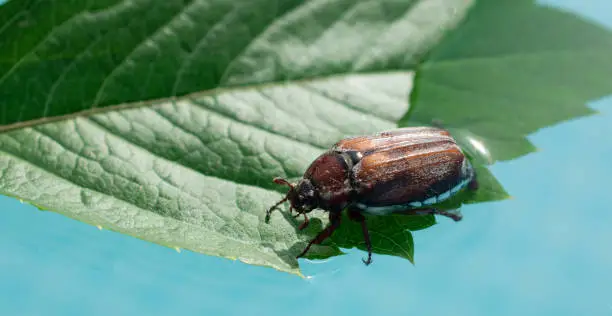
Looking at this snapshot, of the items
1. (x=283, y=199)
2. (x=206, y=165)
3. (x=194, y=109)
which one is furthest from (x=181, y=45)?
(x=283, y=199)

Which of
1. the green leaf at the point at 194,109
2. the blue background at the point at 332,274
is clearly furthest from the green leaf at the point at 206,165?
the blue background at the point at 332,274

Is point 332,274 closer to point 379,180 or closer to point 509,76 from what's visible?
point 379,180

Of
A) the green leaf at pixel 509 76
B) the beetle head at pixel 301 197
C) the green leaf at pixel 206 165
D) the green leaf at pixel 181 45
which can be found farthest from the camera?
the green leaf at pixel 509 76

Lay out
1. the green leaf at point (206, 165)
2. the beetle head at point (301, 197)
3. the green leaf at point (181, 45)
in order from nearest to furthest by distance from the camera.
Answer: the green leaf at point (206, 165) < the green leaf at point (181, 45) < the beetle head at point (301, 197)

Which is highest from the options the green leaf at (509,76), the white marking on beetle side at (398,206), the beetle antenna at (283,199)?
the green leaf at (509,76)

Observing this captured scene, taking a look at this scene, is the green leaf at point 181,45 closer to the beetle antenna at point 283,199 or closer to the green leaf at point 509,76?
the green leaf at point 509,76

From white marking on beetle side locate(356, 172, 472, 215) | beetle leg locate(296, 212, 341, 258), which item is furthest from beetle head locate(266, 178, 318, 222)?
white marking on beetle side locate(356, 172, 472, 215)

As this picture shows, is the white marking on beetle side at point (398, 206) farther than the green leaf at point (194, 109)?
Yes
